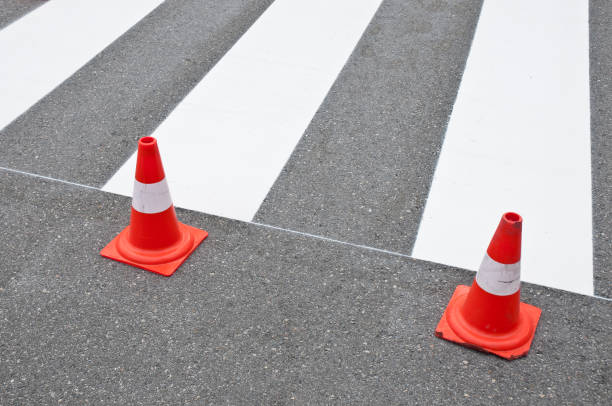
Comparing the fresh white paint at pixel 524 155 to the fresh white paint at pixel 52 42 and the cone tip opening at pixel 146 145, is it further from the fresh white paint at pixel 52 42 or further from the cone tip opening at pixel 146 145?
the fresh white paint at pixel 52 42

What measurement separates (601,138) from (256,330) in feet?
9.02

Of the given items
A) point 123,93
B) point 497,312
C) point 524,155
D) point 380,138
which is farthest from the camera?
point 123,93

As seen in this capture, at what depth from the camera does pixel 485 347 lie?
2.65 m

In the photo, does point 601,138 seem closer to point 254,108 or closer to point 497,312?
point 497,312

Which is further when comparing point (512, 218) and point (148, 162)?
point (148, 162)

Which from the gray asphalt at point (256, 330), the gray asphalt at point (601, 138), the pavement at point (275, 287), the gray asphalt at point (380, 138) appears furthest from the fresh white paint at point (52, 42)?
the gray asphalt at point (601, 138)

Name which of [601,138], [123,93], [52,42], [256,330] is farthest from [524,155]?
[52,42]

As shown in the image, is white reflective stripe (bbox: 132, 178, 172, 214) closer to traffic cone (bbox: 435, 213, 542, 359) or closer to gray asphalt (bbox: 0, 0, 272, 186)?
gray asphalt (bbox: 0, 0, 272, 186)

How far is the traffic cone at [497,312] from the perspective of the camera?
254 cm

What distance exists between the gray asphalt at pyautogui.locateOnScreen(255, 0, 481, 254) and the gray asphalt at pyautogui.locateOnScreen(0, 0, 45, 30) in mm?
2954

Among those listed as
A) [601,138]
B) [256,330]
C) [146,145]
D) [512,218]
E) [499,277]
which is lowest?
[601,138]

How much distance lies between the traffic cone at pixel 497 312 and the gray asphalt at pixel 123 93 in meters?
2.15

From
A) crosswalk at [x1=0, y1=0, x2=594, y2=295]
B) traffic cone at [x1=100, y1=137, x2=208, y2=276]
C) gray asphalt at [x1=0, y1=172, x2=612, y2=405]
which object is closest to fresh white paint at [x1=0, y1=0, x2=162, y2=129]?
crosswalk at [x1=0, y1=0, x2=594, y2=295]

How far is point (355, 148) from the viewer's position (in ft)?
13.0
